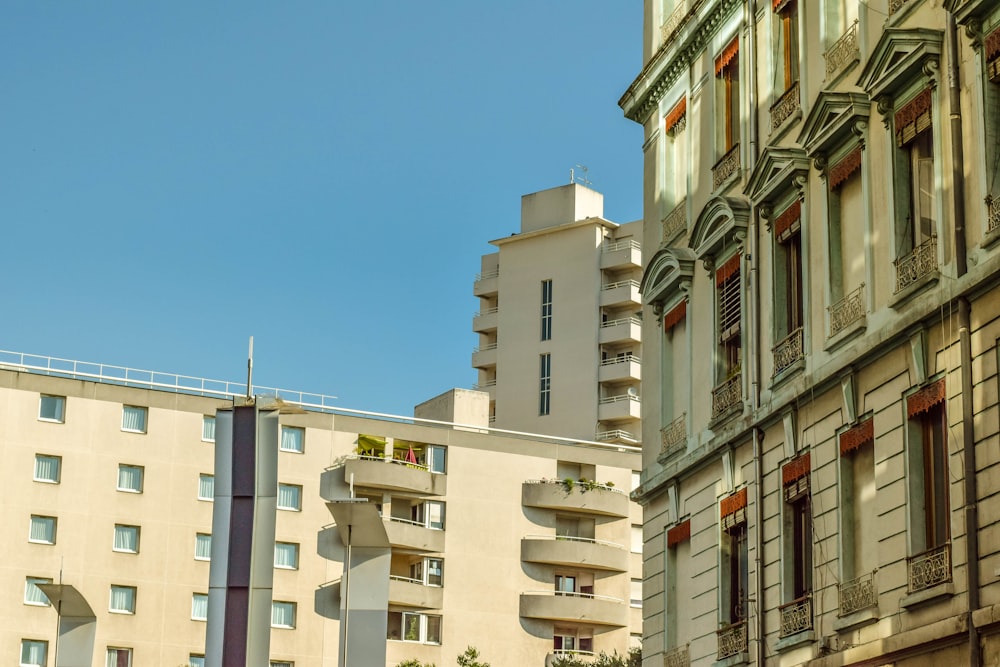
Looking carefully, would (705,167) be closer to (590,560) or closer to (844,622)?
(844,622)

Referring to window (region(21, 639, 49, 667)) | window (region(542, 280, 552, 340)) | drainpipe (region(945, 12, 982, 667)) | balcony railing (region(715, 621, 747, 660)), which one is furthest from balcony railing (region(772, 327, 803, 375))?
window (region(542, 280, 552, 340))

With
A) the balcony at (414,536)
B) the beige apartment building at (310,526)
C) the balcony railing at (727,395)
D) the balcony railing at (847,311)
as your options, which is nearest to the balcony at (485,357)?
the beige apartment building at (310,526)

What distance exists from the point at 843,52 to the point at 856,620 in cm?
814

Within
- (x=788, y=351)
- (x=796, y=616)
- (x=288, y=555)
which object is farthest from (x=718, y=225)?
(x=288, y=555)

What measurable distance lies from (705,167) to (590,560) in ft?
170

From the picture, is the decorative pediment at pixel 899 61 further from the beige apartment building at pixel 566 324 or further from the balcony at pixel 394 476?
the beige apartment building at pixel 566 324

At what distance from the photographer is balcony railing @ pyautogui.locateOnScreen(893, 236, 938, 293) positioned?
2151cm

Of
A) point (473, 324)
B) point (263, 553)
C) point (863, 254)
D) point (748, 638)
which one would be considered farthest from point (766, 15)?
point (473, 324)

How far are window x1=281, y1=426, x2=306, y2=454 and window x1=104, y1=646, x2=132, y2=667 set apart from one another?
1136 cm

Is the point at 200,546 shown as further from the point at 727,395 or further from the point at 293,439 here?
the point at 727,395

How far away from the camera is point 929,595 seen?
20.7 meters

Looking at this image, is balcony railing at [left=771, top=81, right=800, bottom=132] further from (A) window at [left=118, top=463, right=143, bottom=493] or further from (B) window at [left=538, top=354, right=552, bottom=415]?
(B) window at [left=538, top=354, right=552, bottom=415]

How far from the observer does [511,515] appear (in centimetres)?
8188

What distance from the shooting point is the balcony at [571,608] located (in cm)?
8056
